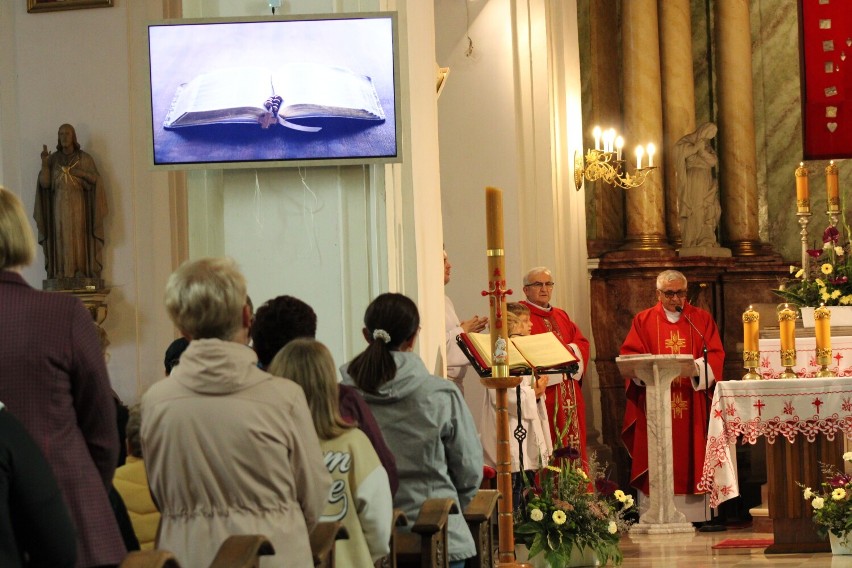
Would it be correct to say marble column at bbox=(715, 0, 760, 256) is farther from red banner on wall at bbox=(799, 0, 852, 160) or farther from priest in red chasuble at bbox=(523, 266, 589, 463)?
priest in red chasuble at bbox=(523, 266, 589, 463)

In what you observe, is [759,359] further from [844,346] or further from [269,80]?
[269,80]

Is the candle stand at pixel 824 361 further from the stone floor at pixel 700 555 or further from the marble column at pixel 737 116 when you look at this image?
the marble column at pixel 737 116

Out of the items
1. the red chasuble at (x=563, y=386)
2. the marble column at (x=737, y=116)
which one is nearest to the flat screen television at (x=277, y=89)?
the red chasuble at (x=563, y=386)

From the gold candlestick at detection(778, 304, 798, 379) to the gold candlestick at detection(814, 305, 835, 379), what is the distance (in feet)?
0.49

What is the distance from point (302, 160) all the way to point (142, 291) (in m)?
3.63

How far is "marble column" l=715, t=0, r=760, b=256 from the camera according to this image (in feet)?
42.2

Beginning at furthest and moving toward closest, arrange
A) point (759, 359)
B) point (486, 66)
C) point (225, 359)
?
point (486, 66) < point (759, 359) < point (225, 359)

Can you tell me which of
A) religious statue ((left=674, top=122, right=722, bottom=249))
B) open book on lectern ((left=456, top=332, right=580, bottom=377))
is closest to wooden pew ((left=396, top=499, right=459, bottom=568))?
open book on lectern ((left=456, top=332, right=580, bottom=377))

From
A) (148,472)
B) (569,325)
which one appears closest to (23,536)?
(148,472)

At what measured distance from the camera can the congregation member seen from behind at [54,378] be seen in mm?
3049

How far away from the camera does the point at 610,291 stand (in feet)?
40.4

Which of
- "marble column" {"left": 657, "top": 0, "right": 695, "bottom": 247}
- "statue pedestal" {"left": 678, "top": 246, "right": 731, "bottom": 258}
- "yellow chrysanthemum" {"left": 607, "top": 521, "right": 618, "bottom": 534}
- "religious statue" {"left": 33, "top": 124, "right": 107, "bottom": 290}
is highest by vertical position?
"marble column" {"left": 657, "top": 0, "right": 695, "bottom": 247}

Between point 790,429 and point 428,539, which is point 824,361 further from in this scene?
point 428,539

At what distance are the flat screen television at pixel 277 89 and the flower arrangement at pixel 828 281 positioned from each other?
189 inches
